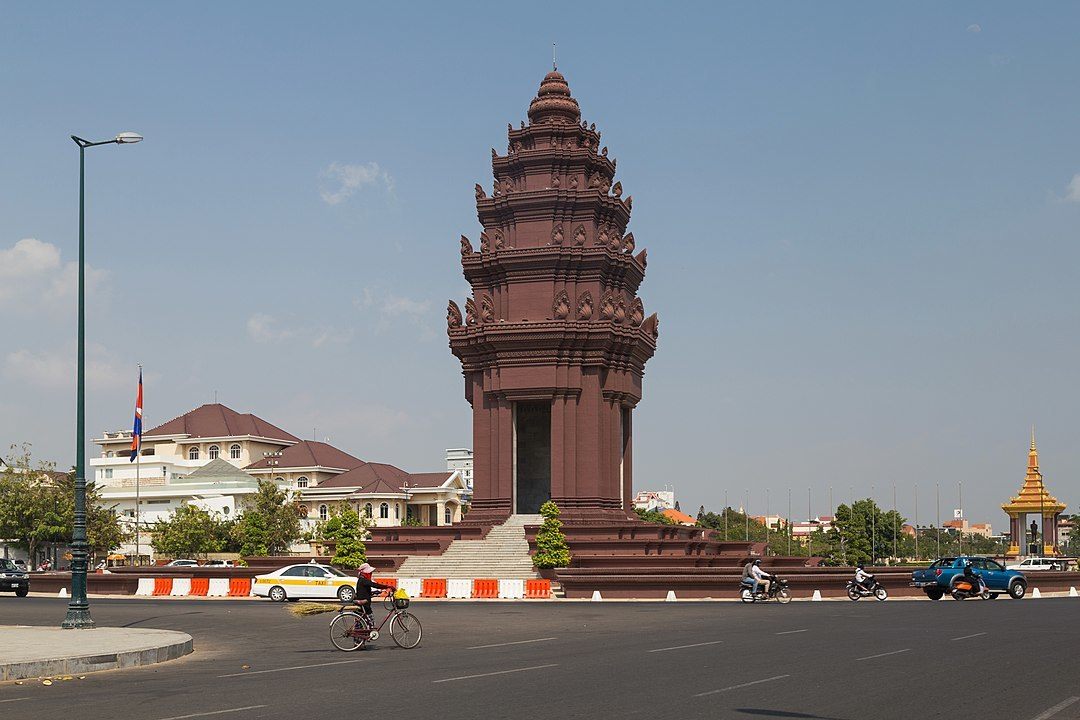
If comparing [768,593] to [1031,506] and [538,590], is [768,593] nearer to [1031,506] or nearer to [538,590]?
[538,590]

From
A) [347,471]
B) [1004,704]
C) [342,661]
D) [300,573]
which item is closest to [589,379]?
[300,573]

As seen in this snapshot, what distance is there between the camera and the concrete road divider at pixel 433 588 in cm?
4878

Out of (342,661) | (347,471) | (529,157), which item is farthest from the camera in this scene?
(347,471)

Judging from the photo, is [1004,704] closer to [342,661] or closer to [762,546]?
[342,661]

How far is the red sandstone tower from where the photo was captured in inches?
2414

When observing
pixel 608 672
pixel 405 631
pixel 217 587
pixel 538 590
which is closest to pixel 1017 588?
pixel 538 590

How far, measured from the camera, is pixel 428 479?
135m

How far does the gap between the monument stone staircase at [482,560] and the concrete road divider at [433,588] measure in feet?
14.6

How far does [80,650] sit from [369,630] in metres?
5.53

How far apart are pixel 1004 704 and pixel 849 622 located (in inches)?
663

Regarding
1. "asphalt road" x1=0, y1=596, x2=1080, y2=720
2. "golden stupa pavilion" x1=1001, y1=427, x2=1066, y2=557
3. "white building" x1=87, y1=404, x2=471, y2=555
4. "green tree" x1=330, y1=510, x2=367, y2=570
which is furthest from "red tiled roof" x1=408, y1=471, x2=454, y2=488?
"asphalt road" x1=0, y1=596, x2=1080, y2=720

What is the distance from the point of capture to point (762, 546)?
61.7 metres

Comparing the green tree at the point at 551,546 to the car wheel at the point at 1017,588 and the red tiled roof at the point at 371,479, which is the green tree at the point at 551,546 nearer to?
the car wheel at the point at 1017,588

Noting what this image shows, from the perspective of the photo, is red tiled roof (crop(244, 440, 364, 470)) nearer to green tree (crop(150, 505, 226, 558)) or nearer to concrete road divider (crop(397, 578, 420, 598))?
green tree (crop(150, 505, 226, 558))
